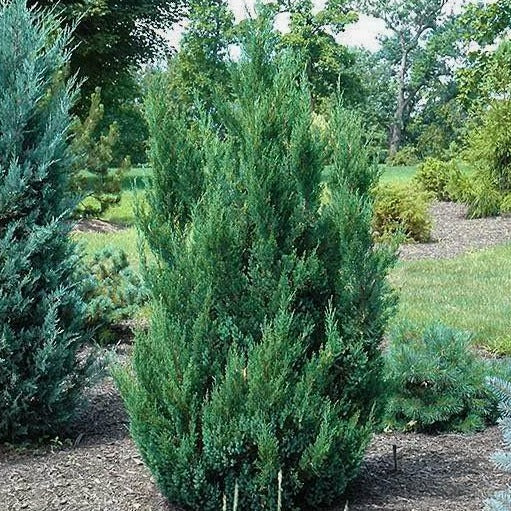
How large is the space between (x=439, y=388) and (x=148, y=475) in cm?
180

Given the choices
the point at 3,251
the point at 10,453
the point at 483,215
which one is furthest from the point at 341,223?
the point at 483,215

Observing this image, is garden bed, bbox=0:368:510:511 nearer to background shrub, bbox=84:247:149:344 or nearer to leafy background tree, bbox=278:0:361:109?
background shrub, bbox=84:247:149:344

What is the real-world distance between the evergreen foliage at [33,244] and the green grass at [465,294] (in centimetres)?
278

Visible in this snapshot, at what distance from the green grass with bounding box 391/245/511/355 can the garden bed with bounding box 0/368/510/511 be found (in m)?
2.00

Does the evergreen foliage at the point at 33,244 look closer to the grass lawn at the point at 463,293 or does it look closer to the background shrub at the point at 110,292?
the grass lawn at the point at 463,293

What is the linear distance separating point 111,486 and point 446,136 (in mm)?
48556

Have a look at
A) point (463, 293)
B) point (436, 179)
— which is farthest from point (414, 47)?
point (463, 293)

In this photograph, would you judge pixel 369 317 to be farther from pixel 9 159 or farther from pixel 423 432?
pixel 9 159

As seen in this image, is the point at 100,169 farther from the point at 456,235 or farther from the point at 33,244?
the point at 33,244

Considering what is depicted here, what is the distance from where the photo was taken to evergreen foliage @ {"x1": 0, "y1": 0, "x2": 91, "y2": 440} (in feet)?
15.4

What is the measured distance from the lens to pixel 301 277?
3.66 m

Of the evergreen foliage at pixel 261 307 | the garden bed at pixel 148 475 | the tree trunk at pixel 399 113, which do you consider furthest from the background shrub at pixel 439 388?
the tree trunk at pixel 399 113

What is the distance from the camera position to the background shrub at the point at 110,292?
7.04 metres

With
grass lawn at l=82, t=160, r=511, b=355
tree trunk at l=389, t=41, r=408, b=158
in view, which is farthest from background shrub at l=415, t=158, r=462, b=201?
tree trunk at l=389, t=41, r=408, b=158
